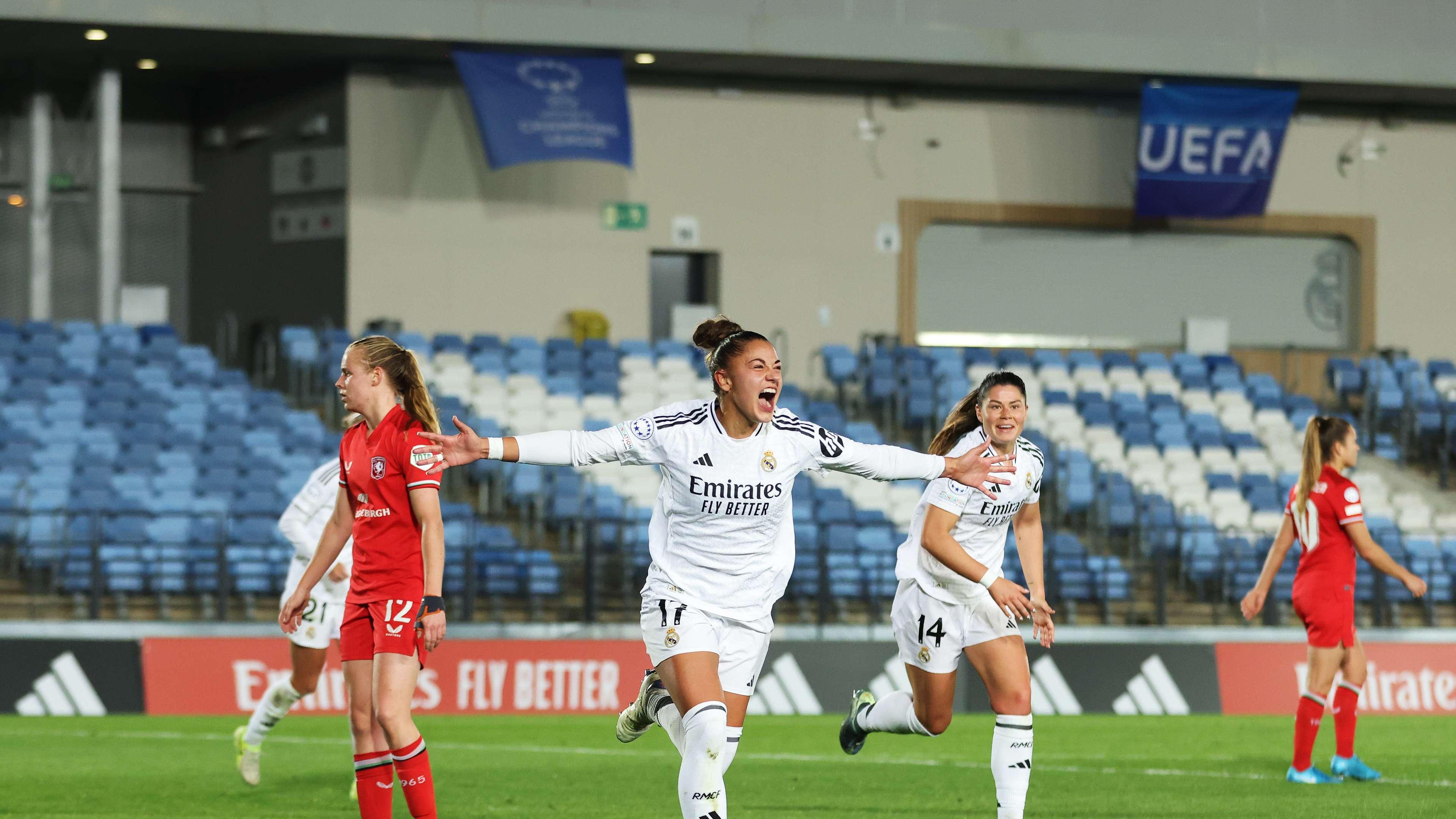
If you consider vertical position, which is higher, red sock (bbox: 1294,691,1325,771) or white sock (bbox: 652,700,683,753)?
white sock (bbox: 652,700,683,753)

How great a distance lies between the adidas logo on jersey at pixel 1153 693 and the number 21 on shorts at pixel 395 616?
40.3 ft

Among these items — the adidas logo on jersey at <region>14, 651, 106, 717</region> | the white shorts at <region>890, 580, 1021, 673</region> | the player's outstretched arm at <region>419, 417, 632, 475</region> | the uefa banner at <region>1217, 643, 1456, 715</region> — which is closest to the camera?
the player's outstretched arm at <region>419, 417, 632, 475</region>

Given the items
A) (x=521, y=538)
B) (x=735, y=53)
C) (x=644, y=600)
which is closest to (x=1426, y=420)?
(x=735, y=53)

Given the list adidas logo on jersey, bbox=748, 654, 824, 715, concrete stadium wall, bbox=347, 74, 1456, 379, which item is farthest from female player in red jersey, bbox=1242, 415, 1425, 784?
concrete stadium wall, bbox=347, 74, 1456, 379

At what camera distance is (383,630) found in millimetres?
7508

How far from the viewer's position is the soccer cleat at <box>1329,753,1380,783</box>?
11.6m

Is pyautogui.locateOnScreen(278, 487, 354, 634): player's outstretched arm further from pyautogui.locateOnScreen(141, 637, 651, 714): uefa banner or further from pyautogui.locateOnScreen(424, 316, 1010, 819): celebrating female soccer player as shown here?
pyautogui.locateOnScreen(141, 637, 651, 714): uefa banner

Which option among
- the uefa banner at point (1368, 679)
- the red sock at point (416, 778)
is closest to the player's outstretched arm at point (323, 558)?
the red sock at point (416, 778)

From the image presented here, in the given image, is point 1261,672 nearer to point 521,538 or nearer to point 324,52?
point 521,538

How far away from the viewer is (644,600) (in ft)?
25.2

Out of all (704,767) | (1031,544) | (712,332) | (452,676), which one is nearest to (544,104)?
(452,676)

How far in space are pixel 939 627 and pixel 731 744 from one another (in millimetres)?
1777

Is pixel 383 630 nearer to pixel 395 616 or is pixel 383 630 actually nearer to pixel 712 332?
pixel 395 616

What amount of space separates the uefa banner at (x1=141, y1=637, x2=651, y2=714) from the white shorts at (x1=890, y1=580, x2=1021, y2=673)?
817 centimetres
